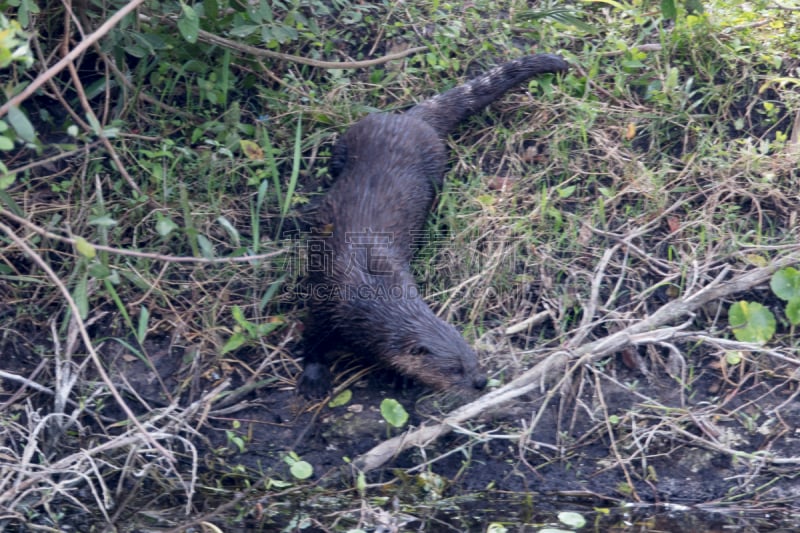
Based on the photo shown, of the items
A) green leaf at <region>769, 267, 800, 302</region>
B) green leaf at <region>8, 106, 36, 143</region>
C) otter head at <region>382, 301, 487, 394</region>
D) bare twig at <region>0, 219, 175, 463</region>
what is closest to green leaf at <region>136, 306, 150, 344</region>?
bare twig at <region>0, 219, 175, 463</region>

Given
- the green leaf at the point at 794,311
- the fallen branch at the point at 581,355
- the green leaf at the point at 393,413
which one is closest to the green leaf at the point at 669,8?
the fallen branch at the point at 581,355

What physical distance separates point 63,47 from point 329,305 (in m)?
1.41

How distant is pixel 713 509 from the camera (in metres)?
3.12

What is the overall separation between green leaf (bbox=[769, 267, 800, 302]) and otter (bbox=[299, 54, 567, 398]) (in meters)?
1.12

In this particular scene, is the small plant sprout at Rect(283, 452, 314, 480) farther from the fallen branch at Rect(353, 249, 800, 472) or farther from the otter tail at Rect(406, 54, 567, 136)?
the otter tail at Rect(406, 54, 567, 136)

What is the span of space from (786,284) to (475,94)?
1.44 m

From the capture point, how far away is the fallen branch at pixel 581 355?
10.5 feet

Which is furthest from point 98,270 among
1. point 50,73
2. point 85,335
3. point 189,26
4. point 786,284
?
point 786,284

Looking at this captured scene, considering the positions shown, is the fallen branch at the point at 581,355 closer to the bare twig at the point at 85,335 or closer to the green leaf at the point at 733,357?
the green leaf at the point at 733,357

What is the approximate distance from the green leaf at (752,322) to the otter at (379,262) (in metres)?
0.94

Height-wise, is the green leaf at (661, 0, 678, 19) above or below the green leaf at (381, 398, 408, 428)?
above

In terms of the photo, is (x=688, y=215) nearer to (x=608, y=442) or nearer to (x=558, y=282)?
(x=558, y=282)

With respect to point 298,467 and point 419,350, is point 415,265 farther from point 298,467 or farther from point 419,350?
point 298,467

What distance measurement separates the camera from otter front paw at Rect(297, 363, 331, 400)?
342 cm
